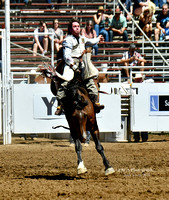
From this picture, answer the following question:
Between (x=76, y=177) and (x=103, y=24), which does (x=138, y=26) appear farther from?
(x=76, y=177)

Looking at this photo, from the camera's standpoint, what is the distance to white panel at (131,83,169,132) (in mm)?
17156

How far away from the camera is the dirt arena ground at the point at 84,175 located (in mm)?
7414

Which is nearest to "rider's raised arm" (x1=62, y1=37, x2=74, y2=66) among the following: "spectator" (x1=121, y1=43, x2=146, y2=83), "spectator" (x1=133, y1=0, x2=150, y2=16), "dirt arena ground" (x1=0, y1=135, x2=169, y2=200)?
"dirt arena ground" (x1=0, y1=135, x2=169, y2=200)

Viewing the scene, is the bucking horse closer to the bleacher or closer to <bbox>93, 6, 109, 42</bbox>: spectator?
the bleacher

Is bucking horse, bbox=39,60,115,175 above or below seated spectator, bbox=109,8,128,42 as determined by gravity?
below

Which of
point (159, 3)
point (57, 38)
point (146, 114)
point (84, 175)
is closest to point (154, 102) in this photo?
point (146, 114)

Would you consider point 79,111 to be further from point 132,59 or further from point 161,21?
point 161,21

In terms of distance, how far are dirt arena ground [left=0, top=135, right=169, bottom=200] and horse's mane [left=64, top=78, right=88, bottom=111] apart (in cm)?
118

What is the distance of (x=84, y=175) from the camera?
9.49 meters

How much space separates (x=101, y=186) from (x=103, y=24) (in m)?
15.2

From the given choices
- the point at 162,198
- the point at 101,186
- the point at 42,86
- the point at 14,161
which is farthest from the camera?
the point at 42,86

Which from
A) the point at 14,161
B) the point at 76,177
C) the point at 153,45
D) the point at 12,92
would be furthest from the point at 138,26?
the point at 76,177

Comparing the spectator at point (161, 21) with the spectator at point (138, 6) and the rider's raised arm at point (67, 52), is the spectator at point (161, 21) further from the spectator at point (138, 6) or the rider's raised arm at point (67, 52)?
the rider's raised arm at point (67, 52)

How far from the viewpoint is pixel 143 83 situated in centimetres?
1716
